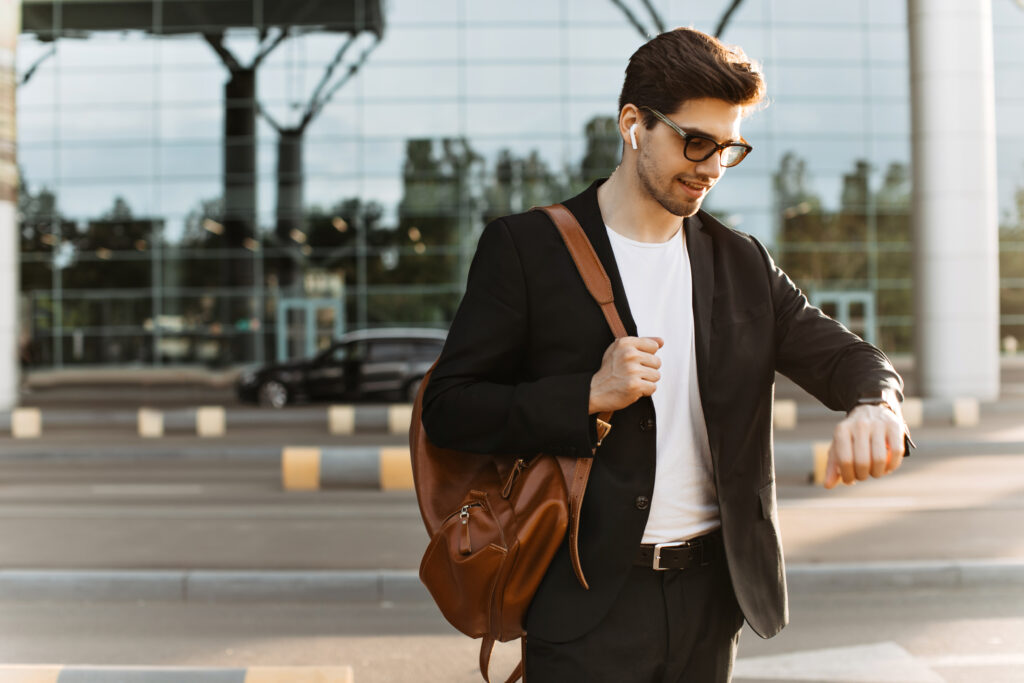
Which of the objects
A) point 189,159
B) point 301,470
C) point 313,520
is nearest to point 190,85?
point 189,159

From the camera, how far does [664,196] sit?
6.58 feet

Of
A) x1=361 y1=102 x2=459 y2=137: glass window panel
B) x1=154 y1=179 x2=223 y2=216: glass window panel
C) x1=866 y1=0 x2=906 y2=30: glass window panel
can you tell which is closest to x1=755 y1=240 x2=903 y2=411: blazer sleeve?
x1=361 y1=102 x2=459 y2=137: glass window panel

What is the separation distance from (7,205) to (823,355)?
930 inches

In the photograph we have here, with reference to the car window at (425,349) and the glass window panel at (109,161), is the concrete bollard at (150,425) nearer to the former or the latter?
the car window at (425,349)

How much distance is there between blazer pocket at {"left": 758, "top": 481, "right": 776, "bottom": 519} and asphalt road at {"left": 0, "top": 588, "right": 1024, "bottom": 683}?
3.10 meters

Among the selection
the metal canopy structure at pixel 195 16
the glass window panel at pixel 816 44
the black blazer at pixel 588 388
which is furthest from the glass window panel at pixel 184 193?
the black blazer at pixel 588 388

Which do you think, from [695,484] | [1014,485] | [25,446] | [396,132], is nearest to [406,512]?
[1014,485]

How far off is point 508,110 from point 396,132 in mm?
3215

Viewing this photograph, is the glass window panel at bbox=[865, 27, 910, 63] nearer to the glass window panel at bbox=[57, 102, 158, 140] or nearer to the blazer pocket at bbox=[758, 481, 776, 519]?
the glass window panel at bbox=[57, 102, 158, 140]

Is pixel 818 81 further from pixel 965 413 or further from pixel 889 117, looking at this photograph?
pixel 965 413

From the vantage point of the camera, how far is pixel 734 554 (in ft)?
6.61

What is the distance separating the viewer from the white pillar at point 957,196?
67.7 feet

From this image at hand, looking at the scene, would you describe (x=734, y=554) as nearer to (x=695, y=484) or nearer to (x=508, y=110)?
(x=695, y=484)

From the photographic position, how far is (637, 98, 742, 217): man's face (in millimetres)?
1954
